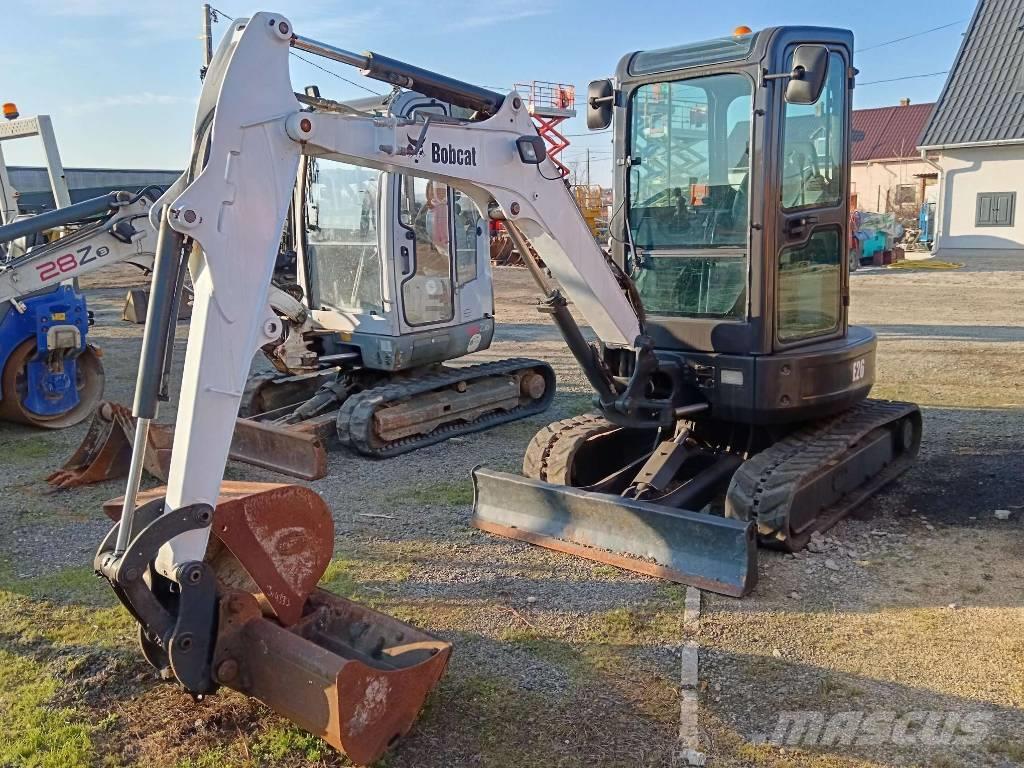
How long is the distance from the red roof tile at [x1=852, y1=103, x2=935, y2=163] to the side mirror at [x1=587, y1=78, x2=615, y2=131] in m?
35.0

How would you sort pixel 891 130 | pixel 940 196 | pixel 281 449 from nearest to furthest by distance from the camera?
pixel 281 449, pixel 940 196, pixel 891 130

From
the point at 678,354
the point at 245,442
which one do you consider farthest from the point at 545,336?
the point at 678,354

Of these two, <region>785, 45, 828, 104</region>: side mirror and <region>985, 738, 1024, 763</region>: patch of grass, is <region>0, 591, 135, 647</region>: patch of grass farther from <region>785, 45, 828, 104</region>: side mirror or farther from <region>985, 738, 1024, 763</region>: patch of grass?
<region>785, 45, 828, 104</region>: side mirror

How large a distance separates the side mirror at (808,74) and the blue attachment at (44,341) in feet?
22.0

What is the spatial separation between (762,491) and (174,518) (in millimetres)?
3080

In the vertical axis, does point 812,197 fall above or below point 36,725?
above

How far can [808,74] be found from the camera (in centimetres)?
456

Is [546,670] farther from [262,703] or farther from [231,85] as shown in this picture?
[231,85]

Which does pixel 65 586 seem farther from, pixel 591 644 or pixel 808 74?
pixel 808 74

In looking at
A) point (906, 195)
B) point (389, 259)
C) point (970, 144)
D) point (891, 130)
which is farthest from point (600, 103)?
point (891, 130)

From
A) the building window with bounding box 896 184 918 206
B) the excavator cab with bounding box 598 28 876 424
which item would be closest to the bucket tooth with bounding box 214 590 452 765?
the excavator cab with bounding box 598 28 876 424

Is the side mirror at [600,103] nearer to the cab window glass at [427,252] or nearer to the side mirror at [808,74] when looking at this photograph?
the side mirror at [808,74]

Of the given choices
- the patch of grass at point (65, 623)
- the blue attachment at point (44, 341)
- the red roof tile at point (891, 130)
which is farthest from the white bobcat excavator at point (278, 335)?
the red roof tile at point (891, 130)

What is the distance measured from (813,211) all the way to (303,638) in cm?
365
